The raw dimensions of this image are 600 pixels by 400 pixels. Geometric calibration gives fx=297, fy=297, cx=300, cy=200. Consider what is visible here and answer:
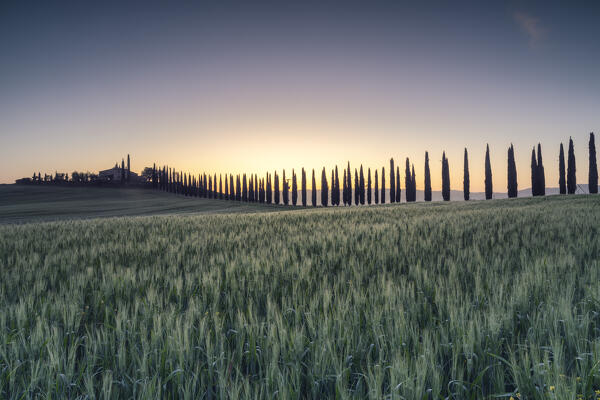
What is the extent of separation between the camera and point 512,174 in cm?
5791

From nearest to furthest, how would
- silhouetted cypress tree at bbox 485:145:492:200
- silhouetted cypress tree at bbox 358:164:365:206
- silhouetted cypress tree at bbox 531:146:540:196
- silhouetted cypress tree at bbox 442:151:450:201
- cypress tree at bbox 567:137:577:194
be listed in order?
cypress tree at bbox 567:137:577:194, silhouetted cypress tree at bbox 531:146:540:196, silhouetted cypress tree at bbox 485:145:492:200, silhouetted cypress tree at bbox 442:151:450:201, silhouetted cypress tree at bbox 358:164:365:206

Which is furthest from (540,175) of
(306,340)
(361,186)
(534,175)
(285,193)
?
(306,340)

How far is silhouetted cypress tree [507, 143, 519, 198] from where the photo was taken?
5700 centimetres

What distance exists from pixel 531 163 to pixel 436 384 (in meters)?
70.5

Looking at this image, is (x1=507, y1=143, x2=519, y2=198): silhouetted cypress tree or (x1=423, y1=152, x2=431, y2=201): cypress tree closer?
(x1=507, y1=143, x2=519, y2=198): silhouetted cypress tree

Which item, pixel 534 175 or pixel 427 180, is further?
pixel 427 180

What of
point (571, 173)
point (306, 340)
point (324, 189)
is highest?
point (571, 173)

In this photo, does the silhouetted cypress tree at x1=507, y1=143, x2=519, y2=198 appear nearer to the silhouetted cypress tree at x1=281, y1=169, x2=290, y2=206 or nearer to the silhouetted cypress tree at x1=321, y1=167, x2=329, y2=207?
the silhouetted cypress tree at x1=321, y1=167, x2=329, y2=207

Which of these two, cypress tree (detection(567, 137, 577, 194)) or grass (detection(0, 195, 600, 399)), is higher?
cypress tree (detection(567, 137, 577, 194))

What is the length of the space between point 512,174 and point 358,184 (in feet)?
110

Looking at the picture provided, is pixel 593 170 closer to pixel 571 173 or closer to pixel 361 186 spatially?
pixel 571 173

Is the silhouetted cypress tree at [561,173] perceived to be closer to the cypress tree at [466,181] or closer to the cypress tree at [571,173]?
the cypress tree at [571,173]

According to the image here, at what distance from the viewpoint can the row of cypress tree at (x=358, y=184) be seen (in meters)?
53.2

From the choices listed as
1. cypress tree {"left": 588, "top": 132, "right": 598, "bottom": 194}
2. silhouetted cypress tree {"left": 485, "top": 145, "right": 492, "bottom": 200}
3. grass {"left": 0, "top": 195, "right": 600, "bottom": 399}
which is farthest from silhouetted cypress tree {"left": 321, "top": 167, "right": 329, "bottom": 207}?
grass {"left": 0, "top": 195, "right": 600, "bottom": 399}
